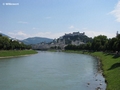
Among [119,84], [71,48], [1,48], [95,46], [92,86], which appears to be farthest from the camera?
[71,48]

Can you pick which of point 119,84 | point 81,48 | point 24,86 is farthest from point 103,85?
point 81,48

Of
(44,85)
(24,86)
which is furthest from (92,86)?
(24,86)

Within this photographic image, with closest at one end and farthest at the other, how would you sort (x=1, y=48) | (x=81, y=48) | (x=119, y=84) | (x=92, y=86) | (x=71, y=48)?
(x=119, y=84), (x=92, y=86), (x=1, y=48), (x=81, y=48), (x=71, y=48)

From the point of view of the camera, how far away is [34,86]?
68.9ft

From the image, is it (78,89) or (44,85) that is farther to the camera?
(44,85)

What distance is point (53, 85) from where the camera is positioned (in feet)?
70.7

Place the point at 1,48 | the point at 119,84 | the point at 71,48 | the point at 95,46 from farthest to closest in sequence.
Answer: the point at 71,48 < the point at 95,46 < the point at 1,48 < the point at 119,84

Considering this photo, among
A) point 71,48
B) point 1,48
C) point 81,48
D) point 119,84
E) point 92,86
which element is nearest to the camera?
point 119,84

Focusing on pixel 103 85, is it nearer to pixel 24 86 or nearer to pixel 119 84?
pixel 119 84

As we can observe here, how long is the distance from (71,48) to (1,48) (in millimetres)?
91340

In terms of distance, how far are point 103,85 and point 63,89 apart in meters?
4.89

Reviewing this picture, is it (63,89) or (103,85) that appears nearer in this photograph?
(63,89)

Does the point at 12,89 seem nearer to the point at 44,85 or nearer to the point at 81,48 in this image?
the point at 44,85

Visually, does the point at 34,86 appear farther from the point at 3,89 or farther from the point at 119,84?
the point at 119,84
